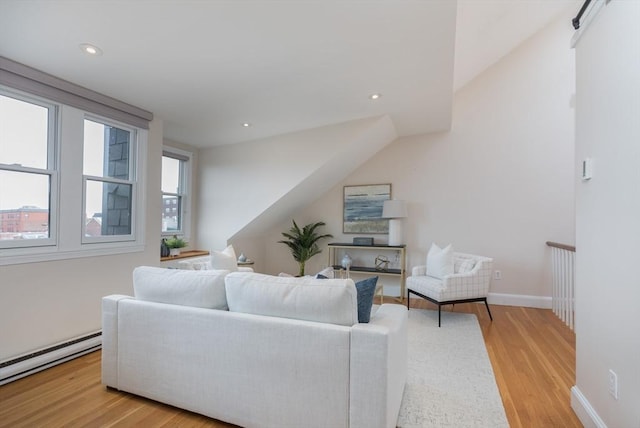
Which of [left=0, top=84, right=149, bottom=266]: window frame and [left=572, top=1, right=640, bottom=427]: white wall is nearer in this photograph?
[left=572, top=1, right=640, bottom=427]: white wall

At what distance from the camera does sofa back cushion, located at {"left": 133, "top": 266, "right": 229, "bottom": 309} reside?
6.25ft

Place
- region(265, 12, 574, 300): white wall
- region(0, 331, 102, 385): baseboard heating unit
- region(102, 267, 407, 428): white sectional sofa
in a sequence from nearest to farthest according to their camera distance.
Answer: region(102, 267, 407, 428): white sectional sofa, region(0, 331, 102, 385): baseboard heating unit, region(265, 12, 574, 300): white wall

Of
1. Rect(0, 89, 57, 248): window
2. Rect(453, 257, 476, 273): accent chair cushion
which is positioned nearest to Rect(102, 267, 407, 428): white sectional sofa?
Rect(0, 89, 57, 248): window

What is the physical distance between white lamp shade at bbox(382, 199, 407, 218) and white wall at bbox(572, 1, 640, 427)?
2683 millimetres

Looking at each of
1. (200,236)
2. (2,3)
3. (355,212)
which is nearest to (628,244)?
(2,3)

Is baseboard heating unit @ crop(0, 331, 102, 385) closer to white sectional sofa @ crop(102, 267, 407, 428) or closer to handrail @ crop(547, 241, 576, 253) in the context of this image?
white sectional sofa @ crop(102, 267, 407, 428)

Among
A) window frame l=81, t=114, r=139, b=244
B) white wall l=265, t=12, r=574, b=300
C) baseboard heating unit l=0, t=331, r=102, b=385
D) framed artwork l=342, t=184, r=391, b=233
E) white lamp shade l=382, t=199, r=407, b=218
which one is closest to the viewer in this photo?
baseboard heating unit l=0, t=331, r=102, b=385

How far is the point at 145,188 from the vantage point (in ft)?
11.4

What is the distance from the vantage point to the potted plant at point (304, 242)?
530cm

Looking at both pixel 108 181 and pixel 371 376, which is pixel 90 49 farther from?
pixel 371 376

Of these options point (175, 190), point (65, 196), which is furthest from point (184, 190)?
point (65, 196)

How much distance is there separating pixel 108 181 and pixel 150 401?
2.21 meters

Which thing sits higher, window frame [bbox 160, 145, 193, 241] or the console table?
window frame [bbox 160, 145, 193, 241]

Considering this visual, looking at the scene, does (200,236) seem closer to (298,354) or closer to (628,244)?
(298,354)
